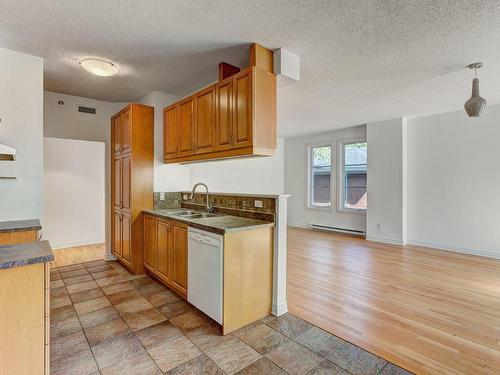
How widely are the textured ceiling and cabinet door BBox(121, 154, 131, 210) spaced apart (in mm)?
1057

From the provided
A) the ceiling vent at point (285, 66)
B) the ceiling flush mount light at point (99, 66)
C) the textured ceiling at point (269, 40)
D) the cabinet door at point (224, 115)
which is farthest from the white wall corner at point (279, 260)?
the ceiling flush mount light at point (99, 66)

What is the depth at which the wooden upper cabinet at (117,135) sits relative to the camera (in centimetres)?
407

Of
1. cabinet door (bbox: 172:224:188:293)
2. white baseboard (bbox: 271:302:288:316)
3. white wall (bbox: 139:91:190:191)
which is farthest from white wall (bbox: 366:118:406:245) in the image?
cabinet door (bbox: 172:224:188:293)

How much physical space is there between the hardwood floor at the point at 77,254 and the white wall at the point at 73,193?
24 centimetres

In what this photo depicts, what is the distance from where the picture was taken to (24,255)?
1375 mm

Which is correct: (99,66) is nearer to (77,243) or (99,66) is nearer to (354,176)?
(77,243)

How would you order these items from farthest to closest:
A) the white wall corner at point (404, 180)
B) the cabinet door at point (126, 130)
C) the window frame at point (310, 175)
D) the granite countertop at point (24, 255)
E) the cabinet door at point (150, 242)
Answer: the window frame at point (310, 175) < the white wall corner at point (404, 180) < the cabinet door at point (126, 130) < the cabinet door at point (150, 242) < the granite countertop at point (24, 255)

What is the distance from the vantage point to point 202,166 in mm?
5660

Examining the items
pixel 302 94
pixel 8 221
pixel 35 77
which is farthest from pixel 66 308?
pixel 302 94

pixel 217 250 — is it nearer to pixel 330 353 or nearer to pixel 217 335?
pixel 217 335

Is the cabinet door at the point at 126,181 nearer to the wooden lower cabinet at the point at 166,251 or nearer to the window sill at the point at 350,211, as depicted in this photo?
the wooden lower cabinet at the point at 166,251

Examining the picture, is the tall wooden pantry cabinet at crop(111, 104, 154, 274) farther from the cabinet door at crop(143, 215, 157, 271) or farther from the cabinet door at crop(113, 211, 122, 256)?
the cabinet door at crop(143, 215, 157, 271)

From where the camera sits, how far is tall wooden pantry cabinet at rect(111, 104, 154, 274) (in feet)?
12.1

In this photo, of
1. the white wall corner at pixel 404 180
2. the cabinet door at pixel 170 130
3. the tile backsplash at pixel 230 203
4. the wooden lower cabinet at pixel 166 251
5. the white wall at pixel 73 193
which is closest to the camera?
the tile backsplash at pixel 230 203
